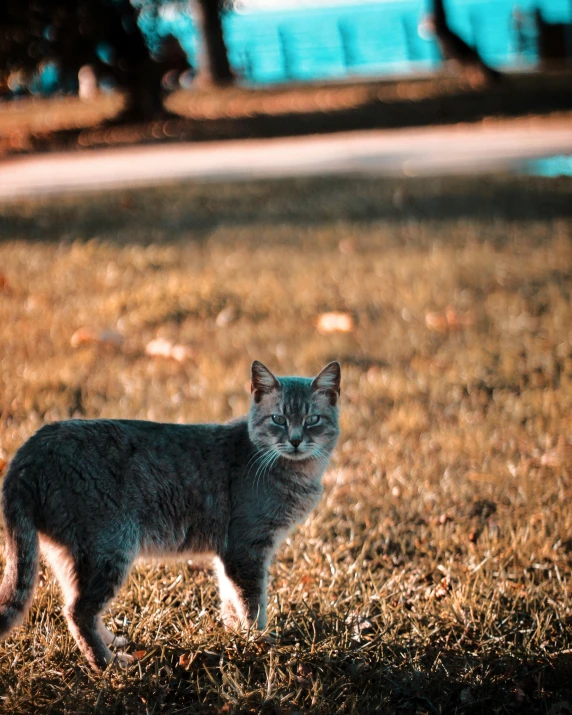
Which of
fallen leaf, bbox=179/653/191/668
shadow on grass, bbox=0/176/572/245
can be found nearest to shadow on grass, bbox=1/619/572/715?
fallen leaf, bbox=179/653/191/668

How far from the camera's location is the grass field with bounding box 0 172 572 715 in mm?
2924

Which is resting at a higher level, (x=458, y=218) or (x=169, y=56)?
(x=169, y=56)

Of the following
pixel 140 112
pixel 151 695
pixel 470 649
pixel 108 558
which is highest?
pixel 140 112

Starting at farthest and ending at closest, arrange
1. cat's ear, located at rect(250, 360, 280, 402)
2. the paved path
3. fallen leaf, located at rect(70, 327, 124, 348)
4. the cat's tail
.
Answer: the paved path < fallen leaf, located at rect(70, 327, 124, 348) < cat's ear, located at rect(250, 360, 280, 402) < the cat's tail

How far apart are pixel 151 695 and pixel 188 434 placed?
0.95 meters

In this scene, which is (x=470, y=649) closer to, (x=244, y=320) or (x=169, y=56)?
(x=244, y=320)

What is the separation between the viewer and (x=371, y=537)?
151 inches

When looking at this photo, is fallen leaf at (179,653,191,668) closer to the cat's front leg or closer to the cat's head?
the cat's front leg

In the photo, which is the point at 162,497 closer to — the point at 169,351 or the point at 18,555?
the point at 18,555

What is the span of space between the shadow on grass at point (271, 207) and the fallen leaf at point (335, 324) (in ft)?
8.75

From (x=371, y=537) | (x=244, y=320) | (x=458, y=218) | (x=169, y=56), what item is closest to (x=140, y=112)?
(x=169, y=56)

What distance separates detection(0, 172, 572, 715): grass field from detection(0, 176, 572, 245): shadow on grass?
6 centimetres

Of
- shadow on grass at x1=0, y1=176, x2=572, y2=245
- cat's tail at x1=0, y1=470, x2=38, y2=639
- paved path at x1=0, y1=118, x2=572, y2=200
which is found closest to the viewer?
cat's tail at x1=0, y1=470, x2=38, y2=639

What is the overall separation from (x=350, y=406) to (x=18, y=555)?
2.80 metres
